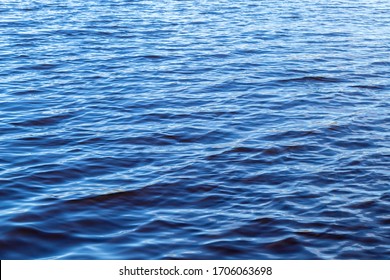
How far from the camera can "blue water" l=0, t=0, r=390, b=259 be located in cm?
713

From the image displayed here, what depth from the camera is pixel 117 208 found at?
25.4 ft

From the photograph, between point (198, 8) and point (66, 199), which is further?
point (198, 8)

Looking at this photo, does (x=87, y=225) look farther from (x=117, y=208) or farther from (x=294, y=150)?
(x=294, y=150)

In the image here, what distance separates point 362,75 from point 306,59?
1.62 m

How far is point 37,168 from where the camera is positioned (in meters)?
8.68

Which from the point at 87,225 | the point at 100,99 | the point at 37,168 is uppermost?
the point at 100,99

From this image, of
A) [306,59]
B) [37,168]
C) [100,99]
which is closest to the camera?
[37,168]

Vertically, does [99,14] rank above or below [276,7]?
below

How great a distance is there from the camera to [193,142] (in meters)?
9.73

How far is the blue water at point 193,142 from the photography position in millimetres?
7133

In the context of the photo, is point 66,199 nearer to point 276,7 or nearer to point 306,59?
point 306,59

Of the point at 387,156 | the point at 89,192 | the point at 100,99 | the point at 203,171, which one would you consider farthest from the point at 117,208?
the point at 100,99

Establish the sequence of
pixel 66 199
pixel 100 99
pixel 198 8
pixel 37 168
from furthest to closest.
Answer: pixel 198 8
pixel 100 99
pixel 37 168
pixel 66 199

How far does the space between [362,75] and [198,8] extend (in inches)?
329
